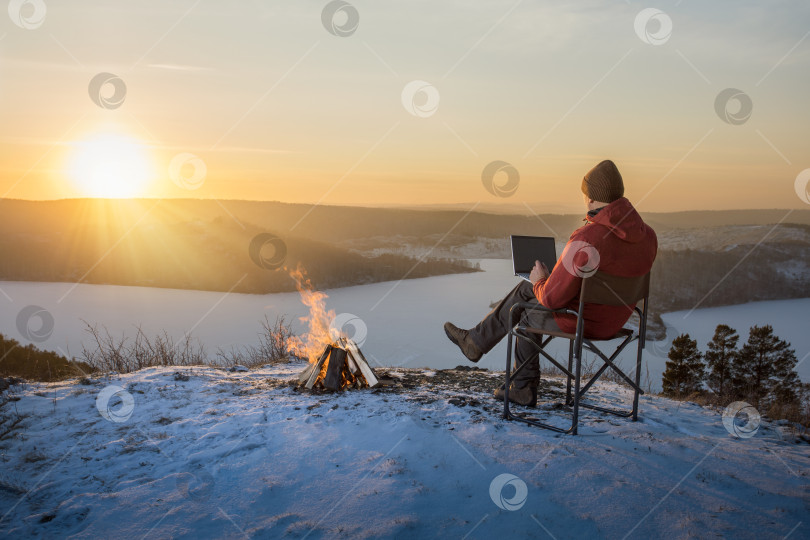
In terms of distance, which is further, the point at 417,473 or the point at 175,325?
the point at 175,325

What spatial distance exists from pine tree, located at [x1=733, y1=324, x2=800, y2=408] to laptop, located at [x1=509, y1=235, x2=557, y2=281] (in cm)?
1127

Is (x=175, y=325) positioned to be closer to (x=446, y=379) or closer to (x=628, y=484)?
(x=446, y=379)

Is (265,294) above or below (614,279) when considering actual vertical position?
above

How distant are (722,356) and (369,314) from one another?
24.6 m

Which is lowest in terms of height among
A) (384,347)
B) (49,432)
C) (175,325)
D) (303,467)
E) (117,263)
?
(384,347)

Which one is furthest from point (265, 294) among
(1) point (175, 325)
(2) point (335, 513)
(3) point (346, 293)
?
(2) point (335, 513)

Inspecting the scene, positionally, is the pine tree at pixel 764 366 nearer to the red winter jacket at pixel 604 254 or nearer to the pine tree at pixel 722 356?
the pine tree at pixel 722 356

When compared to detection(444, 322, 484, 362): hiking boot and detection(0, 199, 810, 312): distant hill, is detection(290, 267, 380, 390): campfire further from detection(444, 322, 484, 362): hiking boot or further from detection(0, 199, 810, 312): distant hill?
detection(0, 199, 810, 312): distant hill

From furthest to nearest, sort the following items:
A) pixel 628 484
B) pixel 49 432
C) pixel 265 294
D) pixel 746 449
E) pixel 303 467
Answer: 1. pixel 265 294
2. pixel 49 432
3. pixel 746 449
4. pixel 303 467
5. pixel 628 484

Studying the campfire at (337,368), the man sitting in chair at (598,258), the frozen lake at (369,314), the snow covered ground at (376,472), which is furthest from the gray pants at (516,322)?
the frozen lake at (369,314)

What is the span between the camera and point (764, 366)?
12.8m

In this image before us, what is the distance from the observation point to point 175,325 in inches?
1057

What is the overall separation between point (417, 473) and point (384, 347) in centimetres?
2176

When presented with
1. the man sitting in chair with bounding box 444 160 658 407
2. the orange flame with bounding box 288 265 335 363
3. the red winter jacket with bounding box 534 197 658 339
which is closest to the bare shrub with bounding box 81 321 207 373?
the orange flame with bounding box 288 265 335 363
